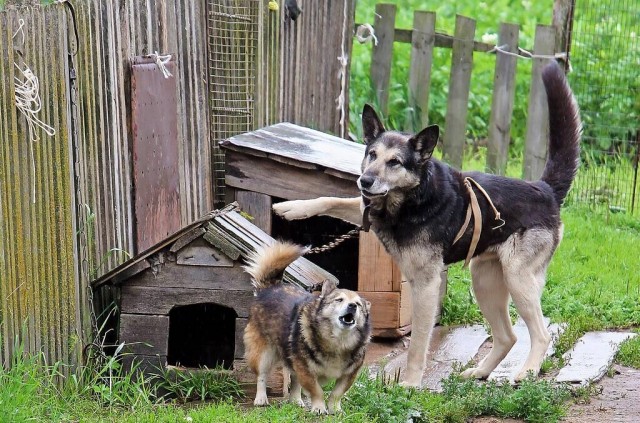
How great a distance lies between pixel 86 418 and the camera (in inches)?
210

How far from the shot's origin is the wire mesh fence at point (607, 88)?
1197 centimetres

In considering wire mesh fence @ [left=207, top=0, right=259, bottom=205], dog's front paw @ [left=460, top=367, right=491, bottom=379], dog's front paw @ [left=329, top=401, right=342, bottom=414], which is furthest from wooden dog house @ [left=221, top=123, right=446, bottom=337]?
dog's front paw @ [left=329, top=401, right=342, bottom=414]

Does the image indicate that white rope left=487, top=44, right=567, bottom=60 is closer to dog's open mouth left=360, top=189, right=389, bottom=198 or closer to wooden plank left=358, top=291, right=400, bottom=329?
wooden plank left=358, top=291, right=400, bottom=329

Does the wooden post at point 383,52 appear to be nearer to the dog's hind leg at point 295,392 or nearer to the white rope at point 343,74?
the white rope at point 343,74

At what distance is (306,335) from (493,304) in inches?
73.7

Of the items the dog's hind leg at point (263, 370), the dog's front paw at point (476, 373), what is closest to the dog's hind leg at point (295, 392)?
the dog's hind leg at point (263, 370)

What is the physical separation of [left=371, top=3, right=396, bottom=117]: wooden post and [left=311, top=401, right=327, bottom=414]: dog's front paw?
6803 mm

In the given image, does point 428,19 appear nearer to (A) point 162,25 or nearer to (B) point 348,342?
(A) point 162,25

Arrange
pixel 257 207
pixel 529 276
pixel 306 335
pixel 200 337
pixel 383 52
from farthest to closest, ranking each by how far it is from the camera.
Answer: pixel 383 52, pixel 257 207, pixel 200 337, pixel 529 276, pixel 306 335

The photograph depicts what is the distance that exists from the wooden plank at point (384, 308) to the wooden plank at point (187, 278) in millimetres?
1559

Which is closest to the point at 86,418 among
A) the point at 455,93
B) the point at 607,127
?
the point at 455,93

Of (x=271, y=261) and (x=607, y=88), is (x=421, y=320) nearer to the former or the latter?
(x=271, y=261)

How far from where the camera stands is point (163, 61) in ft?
23.0

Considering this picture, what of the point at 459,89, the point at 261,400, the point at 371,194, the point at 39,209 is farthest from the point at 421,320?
the point at 459,89
